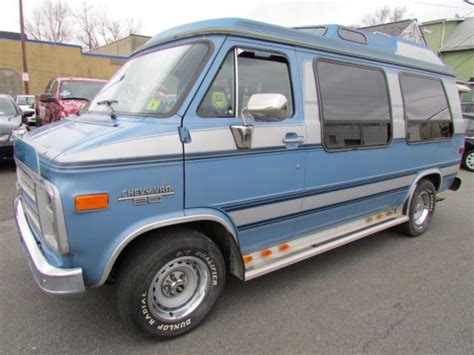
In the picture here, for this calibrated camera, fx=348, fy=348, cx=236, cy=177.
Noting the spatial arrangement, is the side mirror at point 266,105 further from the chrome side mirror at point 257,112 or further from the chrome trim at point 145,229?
the chrome trim at point 145,229

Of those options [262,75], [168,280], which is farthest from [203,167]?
[262,75]

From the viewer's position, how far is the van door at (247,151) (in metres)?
2.56

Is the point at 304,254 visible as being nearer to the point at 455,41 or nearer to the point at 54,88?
the point at 54,88

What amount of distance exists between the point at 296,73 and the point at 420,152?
2.46 meters

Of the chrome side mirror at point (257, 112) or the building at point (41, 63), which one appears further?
the building at point (41, 63)

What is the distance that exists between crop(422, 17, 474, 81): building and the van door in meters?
25.0

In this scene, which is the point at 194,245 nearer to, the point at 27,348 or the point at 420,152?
the point at 27,348

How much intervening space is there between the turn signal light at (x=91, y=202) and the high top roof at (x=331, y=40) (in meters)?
1.49

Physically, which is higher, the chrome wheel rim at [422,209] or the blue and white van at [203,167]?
the blue and white van at [203,167]

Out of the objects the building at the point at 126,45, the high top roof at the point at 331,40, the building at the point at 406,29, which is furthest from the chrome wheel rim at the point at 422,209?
the building at the point at 126,45

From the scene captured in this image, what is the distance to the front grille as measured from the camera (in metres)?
2.57

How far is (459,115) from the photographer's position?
5426 mm

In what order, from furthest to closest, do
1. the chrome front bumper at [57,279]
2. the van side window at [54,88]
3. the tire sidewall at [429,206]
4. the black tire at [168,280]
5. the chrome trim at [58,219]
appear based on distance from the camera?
the van side window at [54,88], the tire sidewall at [429,206], the black tire at [168,280], the chrome front bumper at [57,279], the chrome trim at [58,219]

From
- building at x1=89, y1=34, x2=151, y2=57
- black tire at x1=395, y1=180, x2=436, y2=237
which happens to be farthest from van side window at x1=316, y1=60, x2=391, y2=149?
building at x1=89, y1=34, x2=151, y2=57
